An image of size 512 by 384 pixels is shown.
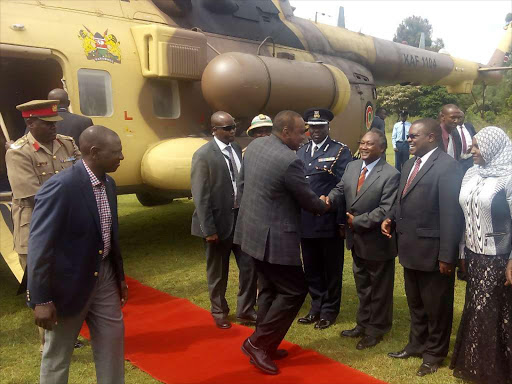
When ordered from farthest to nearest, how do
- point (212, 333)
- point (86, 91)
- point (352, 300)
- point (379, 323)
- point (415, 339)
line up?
point (86, 91)
point (352, 300)
point (212, 333)
point (379, 323)
point (415, 339)

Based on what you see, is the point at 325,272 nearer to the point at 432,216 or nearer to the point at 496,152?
the point at 432,216

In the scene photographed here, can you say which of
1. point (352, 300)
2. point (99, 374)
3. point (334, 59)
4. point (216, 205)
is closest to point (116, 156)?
point (99, 374)

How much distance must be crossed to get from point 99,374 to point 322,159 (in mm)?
2524

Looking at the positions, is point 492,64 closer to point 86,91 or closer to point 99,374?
point 86,91

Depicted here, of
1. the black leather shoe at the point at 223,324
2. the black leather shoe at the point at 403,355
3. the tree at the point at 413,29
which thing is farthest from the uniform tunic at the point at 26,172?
the tree at the point at 413,29

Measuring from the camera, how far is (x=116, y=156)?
2600mm

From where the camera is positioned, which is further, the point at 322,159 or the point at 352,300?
the point at 352,300

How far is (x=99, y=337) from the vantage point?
2719mm

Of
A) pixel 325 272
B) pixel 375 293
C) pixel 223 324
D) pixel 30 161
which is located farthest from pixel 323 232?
pixel 30 161

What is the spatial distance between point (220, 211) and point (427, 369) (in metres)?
2.05

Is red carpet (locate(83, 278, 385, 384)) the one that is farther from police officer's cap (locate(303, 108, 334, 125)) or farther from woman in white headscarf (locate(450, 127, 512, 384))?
police officer's cap (locate(303, 108, 334, 125))

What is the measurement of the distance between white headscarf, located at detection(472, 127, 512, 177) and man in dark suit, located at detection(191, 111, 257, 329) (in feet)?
6.37

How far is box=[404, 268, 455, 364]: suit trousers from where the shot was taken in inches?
135

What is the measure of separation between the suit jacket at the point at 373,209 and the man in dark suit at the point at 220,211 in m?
0.96
